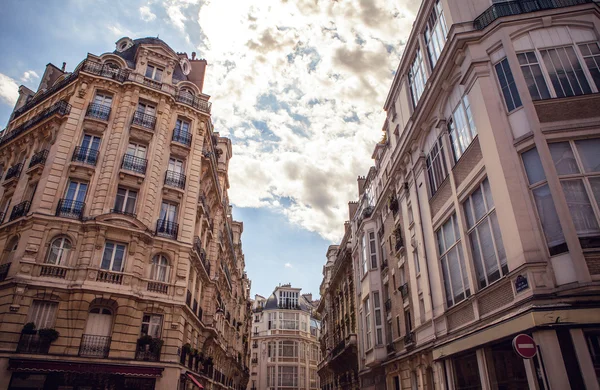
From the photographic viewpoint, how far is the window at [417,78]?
18375 millimetres

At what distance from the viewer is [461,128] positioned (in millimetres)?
14336

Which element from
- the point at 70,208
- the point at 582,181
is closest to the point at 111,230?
the point at 70,208

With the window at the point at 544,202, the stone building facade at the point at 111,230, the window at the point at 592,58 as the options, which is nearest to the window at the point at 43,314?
the stone building facade at the point at 111,230

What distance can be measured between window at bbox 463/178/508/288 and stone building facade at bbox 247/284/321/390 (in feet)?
200

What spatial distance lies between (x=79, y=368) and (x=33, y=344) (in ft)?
7.57

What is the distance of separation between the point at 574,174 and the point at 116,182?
823 inches

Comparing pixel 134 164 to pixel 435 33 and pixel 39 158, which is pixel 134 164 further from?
pixel 435 33

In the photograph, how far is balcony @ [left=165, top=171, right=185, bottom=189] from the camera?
23297 mm

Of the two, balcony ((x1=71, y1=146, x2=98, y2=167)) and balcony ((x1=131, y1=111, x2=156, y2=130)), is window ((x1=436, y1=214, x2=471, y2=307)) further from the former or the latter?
balcony ((x1=71, y1=146, x2=98, y2=167))

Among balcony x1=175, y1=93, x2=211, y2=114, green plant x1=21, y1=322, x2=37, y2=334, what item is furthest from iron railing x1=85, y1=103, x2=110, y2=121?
green plant x1=21, y1=322, x2=37, y2=334

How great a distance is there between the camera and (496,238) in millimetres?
11641

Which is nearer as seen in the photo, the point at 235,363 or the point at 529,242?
the point at 529,242

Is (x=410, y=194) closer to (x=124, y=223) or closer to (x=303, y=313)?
(x=124, y=223)

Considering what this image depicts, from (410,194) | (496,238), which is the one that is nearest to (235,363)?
(410,194)
